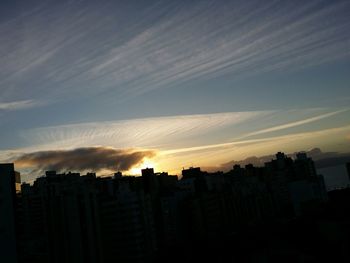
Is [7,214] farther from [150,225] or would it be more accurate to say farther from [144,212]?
[150,225]

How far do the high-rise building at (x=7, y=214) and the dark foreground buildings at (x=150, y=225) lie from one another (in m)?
0.11

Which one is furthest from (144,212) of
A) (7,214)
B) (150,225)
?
(7,214)

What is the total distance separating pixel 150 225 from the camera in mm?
74812

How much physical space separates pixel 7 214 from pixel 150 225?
31.4 m

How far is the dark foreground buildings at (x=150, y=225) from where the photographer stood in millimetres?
61625

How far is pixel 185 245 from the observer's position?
75625 millimetres

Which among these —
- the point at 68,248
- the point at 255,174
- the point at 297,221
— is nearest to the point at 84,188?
the point at 68,248

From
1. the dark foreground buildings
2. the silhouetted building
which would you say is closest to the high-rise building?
the dark foreground buildings

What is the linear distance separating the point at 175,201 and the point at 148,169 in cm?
2660

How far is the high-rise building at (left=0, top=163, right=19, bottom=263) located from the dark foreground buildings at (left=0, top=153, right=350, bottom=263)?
0.38 ft

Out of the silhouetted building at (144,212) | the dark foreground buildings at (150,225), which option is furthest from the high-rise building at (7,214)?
the silhouetted building at (144,212)

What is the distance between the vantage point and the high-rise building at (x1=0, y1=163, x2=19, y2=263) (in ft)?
158

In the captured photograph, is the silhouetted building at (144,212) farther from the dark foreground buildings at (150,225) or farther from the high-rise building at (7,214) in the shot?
the high-rise building at (7,214)

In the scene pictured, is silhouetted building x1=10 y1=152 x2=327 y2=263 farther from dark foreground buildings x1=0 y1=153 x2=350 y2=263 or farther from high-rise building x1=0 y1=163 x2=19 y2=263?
high-rise building x1=0 y1=163 x2=19 y2=263
